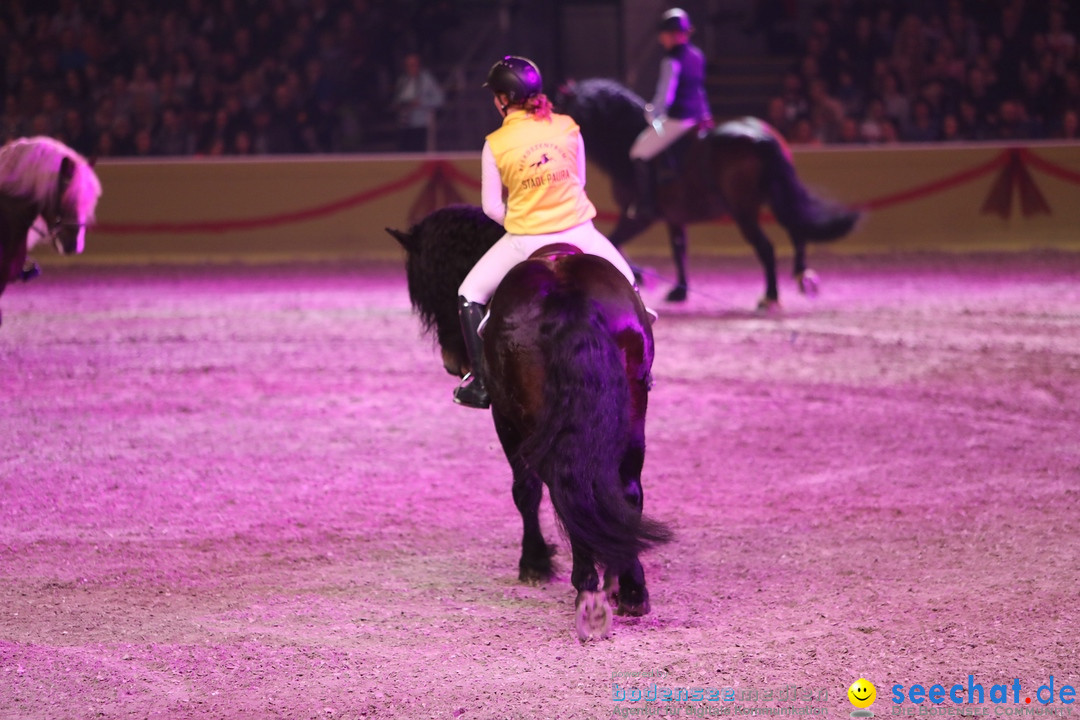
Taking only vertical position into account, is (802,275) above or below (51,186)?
below

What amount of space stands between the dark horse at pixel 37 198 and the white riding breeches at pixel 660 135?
17.6ft

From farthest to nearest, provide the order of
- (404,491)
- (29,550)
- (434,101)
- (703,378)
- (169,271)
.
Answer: (434,101) < (169,271) < (703,378) < (404,491) < (29,550)

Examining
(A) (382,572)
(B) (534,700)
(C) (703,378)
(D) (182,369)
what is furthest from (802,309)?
(B) (534,700)

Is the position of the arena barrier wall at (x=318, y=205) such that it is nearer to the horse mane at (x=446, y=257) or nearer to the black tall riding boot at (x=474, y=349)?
the horse mane at (x=446, y=257)

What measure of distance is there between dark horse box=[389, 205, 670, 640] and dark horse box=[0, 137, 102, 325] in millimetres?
5696

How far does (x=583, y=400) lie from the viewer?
4.36 metres

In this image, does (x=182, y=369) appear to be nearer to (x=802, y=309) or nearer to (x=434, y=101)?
(x=802, y=309)

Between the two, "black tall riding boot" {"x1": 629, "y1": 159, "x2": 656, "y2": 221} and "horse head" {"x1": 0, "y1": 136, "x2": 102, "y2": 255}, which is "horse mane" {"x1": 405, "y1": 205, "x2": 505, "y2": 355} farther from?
"black tall riding boot" {"x1": 629, "y1": 159, "x2": 656, "y2": 221}

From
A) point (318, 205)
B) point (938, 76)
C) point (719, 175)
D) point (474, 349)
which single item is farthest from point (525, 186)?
point (938, 76)

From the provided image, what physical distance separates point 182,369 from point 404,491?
13.4 feet

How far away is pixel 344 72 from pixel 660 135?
30.7 feet

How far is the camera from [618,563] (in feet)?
14.4

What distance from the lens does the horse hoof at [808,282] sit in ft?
40.3

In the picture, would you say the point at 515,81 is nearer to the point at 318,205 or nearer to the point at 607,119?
the point at 607,119
